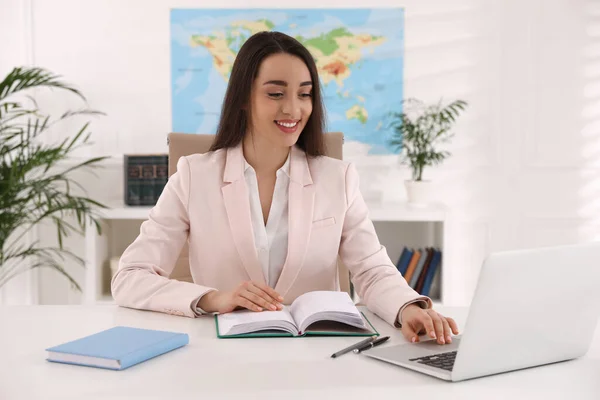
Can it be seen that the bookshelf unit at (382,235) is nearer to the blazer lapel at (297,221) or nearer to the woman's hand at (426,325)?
the blazer lapel at (297,221)

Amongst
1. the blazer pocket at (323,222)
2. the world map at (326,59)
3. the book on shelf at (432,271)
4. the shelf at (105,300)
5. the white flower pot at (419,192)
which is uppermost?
the world map at (326,59)

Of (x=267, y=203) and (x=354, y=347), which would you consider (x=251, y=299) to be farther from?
(x=267, y=203)

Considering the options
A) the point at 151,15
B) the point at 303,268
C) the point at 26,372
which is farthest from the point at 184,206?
the point at 151,15

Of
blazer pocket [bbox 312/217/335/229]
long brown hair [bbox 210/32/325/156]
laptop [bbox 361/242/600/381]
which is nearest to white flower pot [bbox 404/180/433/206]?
long brown hair [bbox 210/32/325/156]

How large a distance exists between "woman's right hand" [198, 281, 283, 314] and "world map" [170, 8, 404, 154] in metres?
2.49

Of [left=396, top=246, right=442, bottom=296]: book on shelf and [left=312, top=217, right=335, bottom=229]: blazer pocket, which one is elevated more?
[left=312, top=217, right=335, bottom=229]: blazer pocket

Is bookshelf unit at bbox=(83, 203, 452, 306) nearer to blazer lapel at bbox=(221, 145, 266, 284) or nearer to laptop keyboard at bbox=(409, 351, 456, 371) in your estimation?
blazer lapel at bbox=(221, 145, 266, 284)

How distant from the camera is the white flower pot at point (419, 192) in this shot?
395 cm

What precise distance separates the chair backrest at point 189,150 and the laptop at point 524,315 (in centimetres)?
107

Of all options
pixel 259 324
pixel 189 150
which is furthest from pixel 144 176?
pixel 259 324

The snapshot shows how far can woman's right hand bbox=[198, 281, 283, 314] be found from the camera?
1715mm

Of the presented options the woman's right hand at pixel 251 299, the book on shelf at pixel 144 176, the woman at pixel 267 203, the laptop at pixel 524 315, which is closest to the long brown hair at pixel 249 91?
the woman at pixel 267 203

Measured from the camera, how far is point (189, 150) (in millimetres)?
2512

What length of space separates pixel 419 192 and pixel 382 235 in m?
0.37
